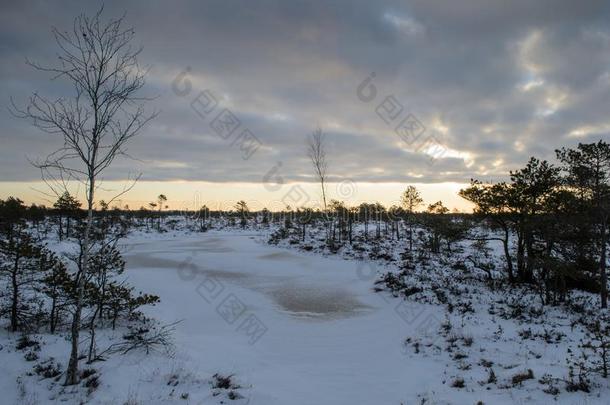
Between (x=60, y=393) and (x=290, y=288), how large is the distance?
13388 millimetres

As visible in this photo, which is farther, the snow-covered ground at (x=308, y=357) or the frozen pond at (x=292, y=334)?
the frozen pond at (x=292, y=334)

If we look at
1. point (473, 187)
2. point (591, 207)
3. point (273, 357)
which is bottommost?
point (273, 357)

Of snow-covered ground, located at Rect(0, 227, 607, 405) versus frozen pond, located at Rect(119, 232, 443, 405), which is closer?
snow-covered ground, located at Rect(0, 227, 607, 405)

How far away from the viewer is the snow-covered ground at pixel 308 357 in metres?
7.34

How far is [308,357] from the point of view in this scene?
10.0m

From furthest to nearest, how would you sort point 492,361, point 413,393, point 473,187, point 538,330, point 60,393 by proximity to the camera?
point 473,187 < point 538,330 < point 492,361 < point 413,393 < point 60,393

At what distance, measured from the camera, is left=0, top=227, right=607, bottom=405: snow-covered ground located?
24.1ft

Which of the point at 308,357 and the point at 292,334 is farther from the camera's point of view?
the point at 292,334

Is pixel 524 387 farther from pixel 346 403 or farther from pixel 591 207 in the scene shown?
pixel 591 207

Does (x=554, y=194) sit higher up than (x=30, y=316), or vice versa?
(x=554, y=194)

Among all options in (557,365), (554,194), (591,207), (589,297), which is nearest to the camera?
(557,365)

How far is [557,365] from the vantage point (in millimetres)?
8289

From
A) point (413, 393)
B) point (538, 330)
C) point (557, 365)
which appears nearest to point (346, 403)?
point (413, 393)

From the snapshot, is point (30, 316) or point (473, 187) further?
point (473, 187)
